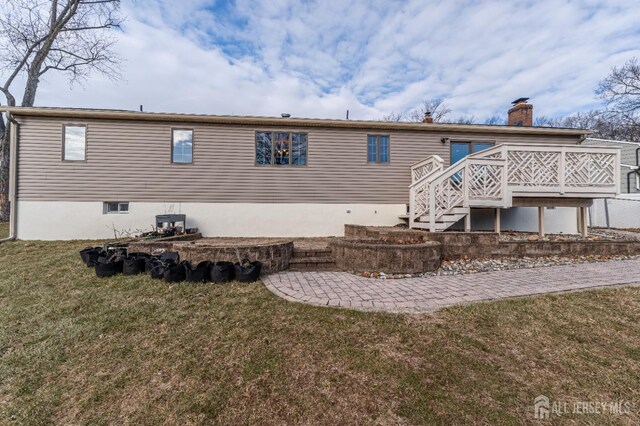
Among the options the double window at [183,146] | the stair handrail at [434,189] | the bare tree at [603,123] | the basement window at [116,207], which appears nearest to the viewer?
the stair handrail at [434,189]

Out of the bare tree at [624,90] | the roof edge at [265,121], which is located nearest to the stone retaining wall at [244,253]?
Answer: the roof edge at [265,121]

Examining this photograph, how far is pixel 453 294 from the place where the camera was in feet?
12.3

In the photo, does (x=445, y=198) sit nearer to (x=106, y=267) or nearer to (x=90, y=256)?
(x=106, y=267)

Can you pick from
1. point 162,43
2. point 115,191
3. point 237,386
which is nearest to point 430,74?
point 162,43

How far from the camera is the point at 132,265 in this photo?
4551 millimetres

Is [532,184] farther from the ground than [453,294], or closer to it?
farther from the ground

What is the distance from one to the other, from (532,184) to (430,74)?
34.3 ft

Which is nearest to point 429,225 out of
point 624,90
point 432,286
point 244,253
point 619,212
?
point 432,286

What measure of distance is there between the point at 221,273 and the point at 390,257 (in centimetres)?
295

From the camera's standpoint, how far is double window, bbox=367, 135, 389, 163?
921 cm

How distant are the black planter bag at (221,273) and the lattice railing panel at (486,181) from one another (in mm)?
5953

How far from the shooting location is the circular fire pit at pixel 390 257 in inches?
188

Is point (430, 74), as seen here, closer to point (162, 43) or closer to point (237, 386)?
point (162, 43)

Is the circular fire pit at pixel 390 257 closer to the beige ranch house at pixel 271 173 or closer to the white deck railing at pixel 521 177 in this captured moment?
Result: the white deck railing at pixel 521 177
